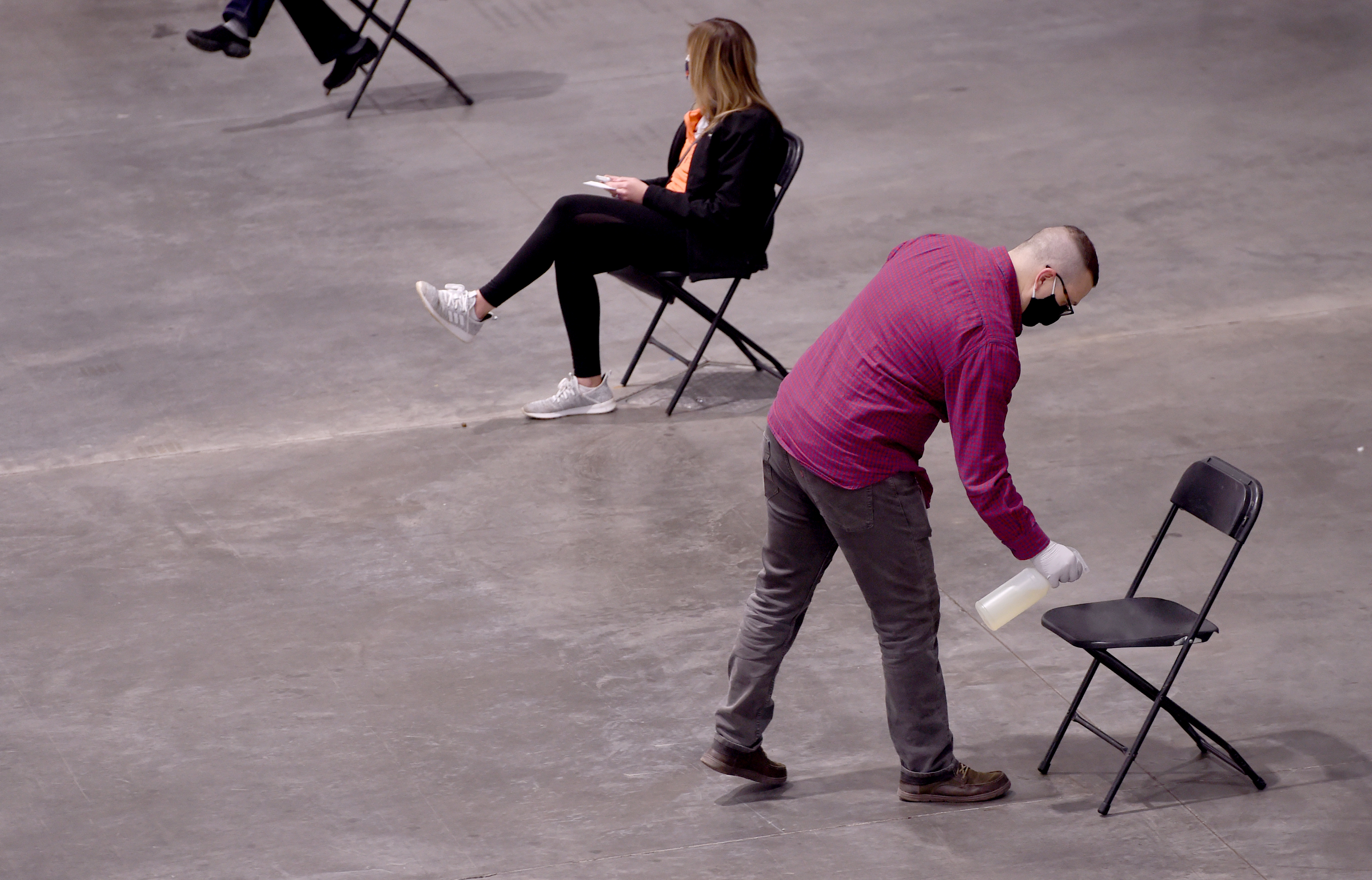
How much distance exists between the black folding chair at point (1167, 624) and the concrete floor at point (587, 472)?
0.36ft

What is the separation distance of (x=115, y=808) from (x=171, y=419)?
2.47 meters

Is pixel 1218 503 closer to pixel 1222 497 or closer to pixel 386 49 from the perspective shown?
pixel 1222 497

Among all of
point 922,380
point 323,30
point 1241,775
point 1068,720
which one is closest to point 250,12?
point 323,30

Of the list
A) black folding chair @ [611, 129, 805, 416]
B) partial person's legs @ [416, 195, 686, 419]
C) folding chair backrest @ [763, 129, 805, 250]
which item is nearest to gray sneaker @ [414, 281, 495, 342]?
partial person's legs @ [416, 195, 686, 419]

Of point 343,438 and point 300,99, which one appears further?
point 300,99

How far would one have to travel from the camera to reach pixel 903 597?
4000 mm

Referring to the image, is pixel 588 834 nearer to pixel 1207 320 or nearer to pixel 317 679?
pixel 317 679

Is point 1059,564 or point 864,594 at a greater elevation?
point 1059,564

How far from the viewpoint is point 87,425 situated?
6.35 m

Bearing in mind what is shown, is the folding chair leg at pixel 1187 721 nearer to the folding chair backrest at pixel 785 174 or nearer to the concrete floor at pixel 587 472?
the concrete floor at pixel 587 472

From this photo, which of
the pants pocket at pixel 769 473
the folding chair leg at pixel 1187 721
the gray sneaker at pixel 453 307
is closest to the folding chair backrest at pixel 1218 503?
the folding chair leg at pixel 1187 721

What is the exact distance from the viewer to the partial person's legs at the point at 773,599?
408 cm

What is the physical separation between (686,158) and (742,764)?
9.47ft

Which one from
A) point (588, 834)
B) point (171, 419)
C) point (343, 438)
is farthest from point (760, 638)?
point (171, 419)
